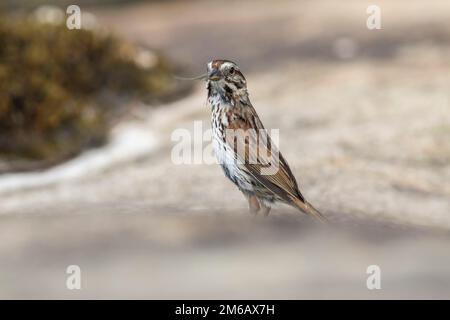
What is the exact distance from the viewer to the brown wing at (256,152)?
3.86 metres

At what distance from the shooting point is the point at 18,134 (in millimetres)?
8055

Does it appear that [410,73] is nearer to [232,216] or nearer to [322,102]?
[322,102]

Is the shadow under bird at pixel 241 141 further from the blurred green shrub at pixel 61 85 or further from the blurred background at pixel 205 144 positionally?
the blurred green shrub at pixel 61 85

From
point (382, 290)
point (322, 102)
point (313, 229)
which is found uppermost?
point (322, 102)

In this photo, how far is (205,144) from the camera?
752cm

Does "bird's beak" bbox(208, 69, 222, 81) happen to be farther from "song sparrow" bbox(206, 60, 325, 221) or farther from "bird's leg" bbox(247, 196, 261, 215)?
"bird's leg" bbox(247, 196, 261, 215)

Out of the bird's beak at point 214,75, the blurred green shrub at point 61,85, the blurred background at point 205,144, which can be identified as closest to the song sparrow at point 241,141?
the bird's beak at point 214,75

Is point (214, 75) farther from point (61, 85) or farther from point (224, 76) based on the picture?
point (61, 85)

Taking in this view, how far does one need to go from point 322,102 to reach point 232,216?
11.2ft

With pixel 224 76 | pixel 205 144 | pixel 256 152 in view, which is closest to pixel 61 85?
pixel 205 144

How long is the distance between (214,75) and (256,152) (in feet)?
1.14

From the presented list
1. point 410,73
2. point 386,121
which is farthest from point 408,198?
point 410,73

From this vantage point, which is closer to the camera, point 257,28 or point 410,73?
point 410,73

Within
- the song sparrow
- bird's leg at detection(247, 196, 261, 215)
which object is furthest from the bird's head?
bird's leg at detection(247, 196, 261, 215)
